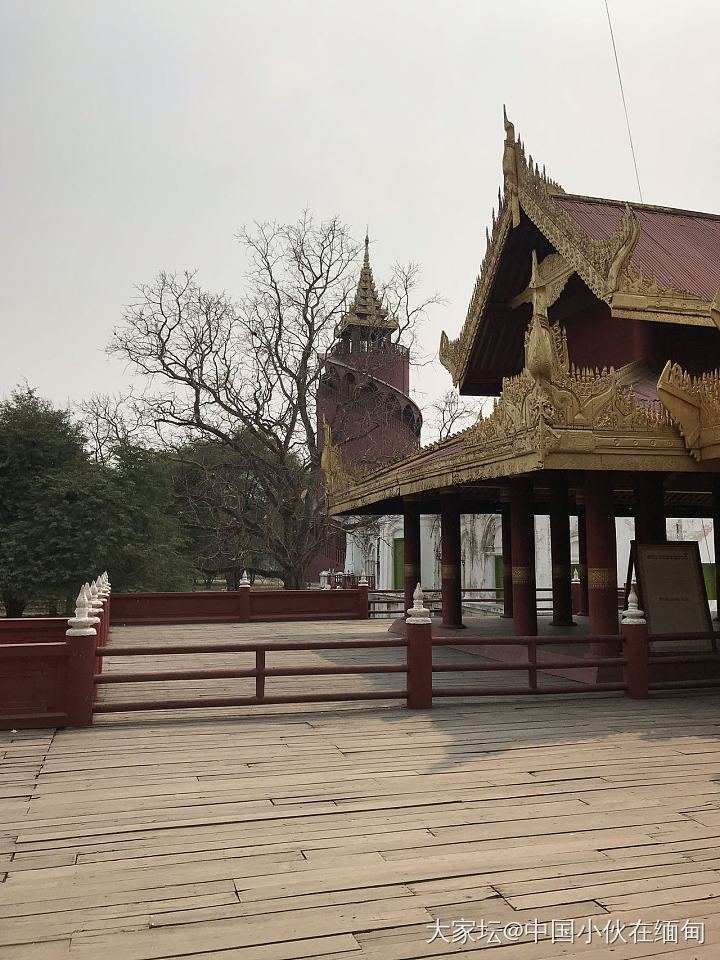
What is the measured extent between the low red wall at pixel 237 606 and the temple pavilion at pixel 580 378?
14.3ft

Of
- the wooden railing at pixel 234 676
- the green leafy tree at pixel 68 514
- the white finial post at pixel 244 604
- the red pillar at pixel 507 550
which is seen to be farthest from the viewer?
the green leafy tree at pixel 68 514

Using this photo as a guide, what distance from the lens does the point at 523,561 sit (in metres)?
13.0

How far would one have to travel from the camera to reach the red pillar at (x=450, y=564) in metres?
16.0

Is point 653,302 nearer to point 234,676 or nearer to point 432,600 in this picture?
point 234,676


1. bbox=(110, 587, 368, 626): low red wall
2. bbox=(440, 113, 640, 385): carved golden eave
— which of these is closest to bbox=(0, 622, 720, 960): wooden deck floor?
bbox=(440, 113, 640, 385): carved golden eave

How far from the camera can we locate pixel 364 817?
566 cm

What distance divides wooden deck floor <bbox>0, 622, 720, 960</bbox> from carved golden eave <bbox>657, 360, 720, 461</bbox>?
10.6 feet

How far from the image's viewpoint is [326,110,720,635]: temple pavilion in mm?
9406

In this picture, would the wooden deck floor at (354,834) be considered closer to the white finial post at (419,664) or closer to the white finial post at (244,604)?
the white finial post at (419,664)

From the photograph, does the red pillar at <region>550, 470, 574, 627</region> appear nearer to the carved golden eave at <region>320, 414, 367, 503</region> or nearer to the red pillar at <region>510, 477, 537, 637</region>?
the red pillar at <region>510, 477, 537, 637</region>

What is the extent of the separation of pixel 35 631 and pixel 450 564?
8.01 metres

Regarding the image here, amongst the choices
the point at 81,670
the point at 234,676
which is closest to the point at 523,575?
the point at 234,676

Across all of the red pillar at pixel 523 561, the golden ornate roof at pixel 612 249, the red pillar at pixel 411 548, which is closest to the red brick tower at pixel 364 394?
the red pillar at pixel 411 548

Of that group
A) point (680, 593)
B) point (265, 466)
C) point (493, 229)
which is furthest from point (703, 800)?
point (265, 466)
